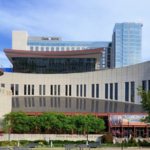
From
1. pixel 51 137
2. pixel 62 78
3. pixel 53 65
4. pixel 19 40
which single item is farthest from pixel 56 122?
pixel 19 40

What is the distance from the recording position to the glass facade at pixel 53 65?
73.1m

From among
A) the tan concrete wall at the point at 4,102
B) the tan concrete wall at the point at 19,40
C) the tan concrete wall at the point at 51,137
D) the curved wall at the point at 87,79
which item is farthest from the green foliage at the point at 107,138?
the tan concrete wall at the point at 19,40

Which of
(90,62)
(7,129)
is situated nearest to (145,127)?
(7,129)

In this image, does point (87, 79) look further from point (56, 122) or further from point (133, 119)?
point (56, 122)

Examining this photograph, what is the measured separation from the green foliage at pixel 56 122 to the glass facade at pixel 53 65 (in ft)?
120

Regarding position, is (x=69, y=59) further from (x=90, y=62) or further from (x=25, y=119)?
(x=25, y=119)

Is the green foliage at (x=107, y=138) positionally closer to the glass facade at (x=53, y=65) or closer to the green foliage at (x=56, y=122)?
the green foliage at (x=56, y=122)

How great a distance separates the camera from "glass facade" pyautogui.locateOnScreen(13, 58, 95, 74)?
73.1 m

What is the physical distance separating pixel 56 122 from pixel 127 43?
386 ft

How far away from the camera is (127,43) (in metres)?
145

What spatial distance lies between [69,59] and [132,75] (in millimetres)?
26389

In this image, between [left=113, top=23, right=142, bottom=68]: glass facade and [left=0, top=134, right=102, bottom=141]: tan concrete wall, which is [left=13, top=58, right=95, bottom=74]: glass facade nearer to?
[left=0, top=134, right=102, bottom=141]: tan concrete wall

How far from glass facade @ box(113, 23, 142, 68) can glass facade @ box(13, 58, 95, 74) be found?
73.5 metres

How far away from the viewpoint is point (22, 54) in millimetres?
73062
